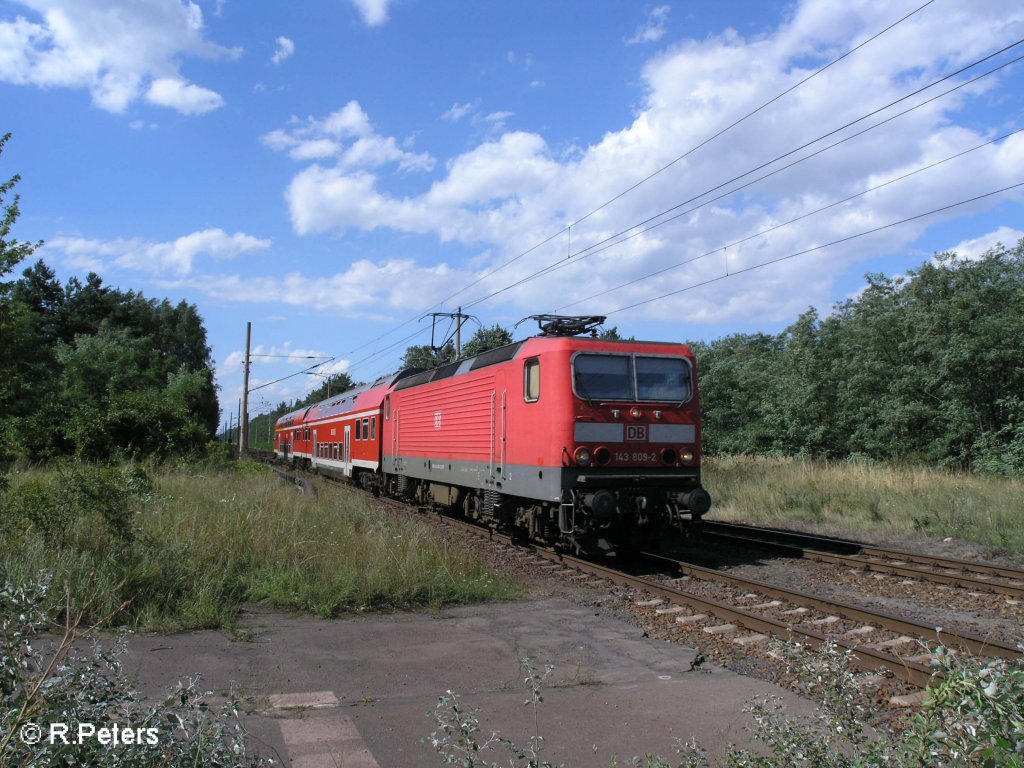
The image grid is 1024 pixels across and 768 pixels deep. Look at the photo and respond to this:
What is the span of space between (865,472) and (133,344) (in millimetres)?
33062

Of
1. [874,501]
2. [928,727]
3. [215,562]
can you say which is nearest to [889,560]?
[874,501]

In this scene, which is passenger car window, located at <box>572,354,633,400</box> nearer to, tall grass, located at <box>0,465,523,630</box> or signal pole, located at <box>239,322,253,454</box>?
tall grass, located at <box>0,465,523,630</box>

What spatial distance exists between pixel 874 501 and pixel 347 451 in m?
16.3

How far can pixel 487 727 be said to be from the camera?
464 centimetres

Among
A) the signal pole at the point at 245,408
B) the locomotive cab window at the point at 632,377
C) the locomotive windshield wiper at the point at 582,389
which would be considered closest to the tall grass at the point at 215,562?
the locomotive windshield wiper at the point at 582,389

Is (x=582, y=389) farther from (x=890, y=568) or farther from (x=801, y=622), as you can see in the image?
(x=890, y=568)

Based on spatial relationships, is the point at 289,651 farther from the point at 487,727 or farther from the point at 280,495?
the point at 280,495


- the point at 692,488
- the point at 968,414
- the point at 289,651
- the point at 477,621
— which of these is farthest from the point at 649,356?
the point at 968,414

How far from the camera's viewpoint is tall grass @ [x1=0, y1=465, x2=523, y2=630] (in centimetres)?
695

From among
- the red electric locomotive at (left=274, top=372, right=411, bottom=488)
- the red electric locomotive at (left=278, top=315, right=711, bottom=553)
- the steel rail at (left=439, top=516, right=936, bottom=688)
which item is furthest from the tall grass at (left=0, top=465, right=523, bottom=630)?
the red electric locomotive at (left=274, top=372, right=411, bottom=488)

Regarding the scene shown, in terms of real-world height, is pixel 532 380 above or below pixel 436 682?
above

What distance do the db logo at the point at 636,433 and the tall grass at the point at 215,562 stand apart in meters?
2.72

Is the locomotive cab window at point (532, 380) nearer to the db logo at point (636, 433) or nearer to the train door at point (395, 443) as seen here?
the db logo at point (636, 433)

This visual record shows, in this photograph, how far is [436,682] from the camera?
18.2ft
